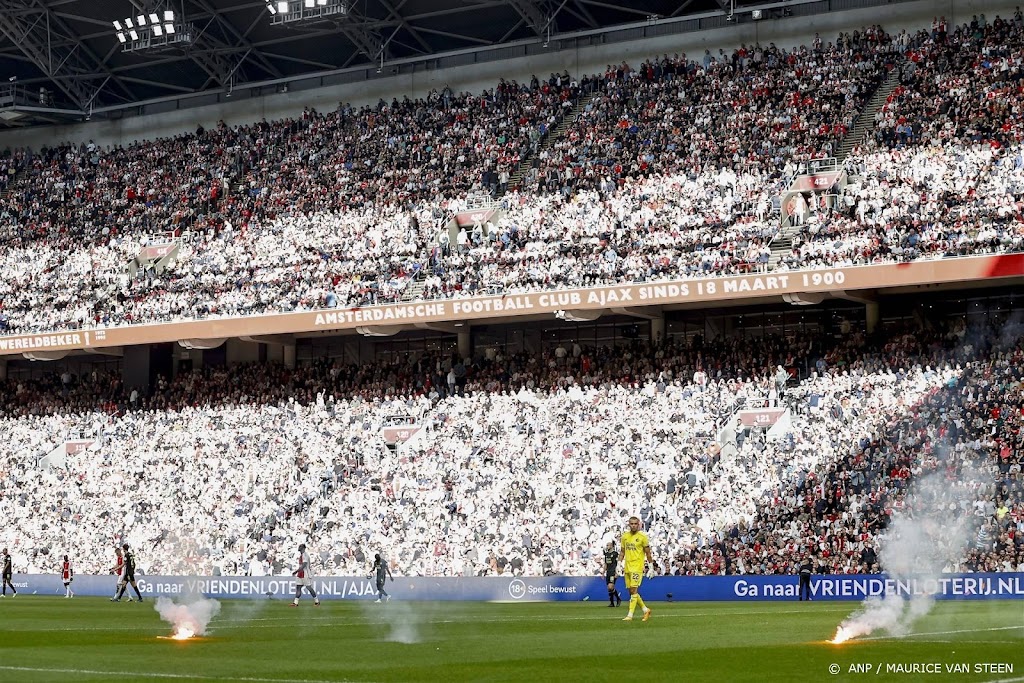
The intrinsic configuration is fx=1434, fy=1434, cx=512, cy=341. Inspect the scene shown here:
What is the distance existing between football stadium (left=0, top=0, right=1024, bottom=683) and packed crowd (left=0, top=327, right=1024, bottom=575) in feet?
0.41

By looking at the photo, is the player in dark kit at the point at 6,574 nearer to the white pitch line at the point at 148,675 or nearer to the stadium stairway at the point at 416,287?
the stadium stairway at the point at 416,287

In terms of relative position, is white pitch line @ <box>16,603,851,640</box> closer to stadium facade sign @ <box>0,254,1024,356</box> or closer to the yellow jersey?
the yellow jersey

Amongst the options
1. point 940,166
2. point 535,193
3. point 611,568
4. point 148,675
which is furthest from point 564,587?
point 148,675

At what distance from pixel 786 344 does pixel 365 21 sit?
76.0 feet

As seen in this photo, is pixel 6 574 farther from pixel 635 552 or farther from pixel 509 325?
pixel 635 552

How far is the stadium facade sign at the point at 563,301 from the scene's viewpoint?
127 ft

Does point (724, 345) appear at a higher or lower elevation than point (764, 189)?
lower

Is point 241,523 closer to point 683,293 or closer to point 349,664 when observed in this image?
point 683,293

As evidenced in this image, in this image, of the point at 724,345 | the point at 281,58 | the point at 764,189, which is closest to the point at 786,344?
the point at 724,345

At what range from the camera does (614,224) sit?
1836 inches

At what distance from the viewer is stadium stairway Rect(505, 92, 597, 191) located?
5216 centimetres

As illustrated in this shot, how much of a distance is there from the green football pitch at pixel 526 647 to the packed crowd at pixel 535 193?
674 inches

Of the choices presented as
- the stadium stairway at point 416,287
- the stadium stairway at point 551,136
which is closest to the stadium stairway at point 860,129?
the stadium stairway at point 551,136

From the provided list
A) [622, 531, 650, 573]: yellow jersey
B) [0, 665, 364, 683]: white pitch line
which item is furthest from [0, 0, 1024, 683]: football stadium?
[0, 665, 364, 683]: white pitch line
